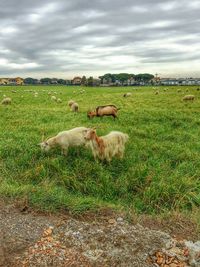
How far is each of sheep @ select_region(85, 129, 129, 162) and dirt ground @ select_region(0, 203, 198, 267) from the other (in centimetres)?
333

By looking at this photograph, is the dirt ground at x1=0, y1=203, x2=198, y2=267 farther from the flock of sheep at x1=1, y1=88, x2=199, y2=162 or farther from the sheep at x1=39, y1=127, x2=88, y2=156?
the sheep at x1=39, y1=127, x2=88, y2=156

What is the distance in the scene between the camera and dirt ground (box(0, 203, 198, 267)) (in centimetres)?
518

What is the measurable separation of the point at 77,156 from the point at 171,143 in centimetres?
391

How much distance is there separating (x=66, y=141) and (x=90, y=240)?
523 cm

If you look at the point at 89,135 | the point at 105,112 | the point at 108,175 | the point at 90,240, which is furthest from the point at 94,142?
the point at 105,112

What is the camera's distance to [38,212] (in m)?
6.72

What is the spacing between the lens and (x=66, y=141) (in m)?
10.6

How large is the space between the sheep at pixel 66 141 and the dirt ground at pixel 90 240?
3.95 m

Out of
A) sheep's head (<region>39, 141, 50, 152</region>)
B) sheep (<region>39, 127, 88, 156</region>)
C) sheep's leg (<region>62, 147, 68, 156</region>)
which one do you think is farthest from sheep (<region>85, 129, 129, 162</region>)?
sheep's head (<region>39, 141, 50, 152</region>)

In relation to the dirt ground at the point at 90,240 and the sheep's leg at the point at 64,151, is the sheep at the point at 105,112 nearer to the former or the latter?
the sheep's leg at the point at 64,151

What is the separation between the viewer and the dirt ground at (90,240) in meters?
5.18

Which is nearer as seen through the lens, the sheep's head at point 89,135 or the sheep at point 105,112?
the sheep's head at point 89,135

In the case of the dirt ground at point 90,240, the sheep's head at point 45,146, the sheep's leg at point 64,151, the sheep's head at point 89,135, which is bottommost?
the dirt ground at point 90,240

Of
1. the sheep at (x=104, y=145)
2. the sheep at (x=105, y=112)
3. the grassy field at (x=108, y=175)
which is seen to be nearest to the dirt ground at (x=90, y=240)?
the grassy field at (x=108, y=175)
